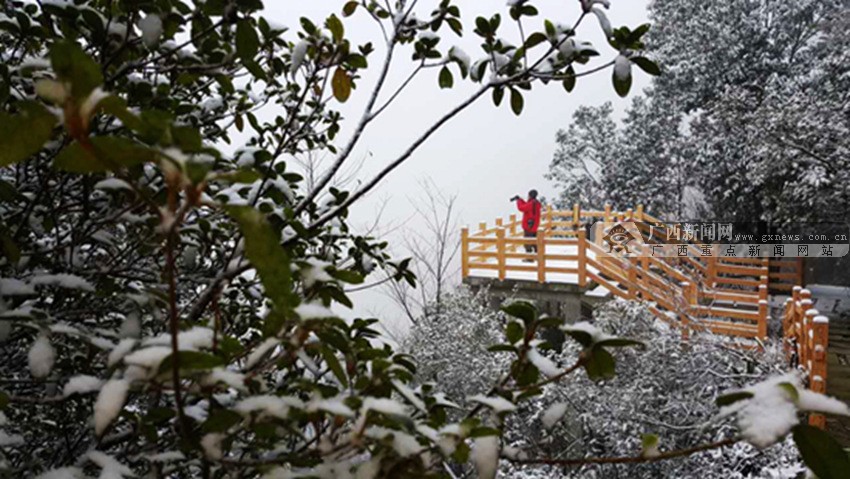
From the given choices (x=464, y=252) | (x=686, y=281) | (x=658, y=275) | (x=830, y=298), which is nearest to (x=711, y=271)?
(x=658, y=275)

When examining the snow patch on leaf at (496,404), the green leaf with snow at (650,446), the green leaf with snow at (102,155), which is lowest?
the green leaf with snow at (650,446)

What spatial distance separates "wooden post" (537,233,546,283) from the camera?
23.1ft

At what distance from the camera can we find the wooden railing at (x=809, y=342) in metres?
3.00

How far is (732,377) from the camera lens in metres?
3.64

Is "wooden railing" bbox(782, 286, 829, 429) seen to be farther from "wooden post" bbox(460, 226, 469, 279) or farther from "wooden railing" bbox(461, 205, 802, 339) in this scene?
"wooden post" bbox(460, 226, 469, 279)

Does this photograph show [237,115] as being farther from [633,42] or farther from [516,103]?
[633,42]

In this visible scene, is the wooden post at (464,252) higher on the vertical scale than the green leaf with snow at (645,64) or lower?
lower

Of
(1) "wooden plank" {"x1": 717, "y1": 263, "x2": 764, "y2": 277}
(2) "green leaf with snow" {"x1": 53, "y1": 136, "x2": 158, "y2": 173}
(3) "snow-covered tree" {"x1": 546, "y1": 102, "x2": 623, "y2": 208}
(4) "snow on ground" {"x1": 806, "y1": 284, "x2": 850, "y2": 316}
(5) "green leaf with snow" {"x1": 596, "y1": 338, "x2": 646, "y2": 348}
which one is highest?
(3) "snow-covered tree" {"x1": 546, "y1": 102, "x2": 623, "y2": 208}

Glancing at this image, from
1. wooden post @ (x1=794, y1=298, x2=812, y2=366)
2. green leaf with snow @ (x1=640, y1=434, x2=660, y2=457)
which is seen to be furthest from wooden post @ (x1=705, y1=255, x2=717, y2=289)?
green leaf with snow @ (x1=640, y1=434, x2=660, y2=457)

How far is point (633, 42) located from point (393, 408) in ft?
2.26

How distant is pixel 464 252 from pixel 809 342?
16.1ft

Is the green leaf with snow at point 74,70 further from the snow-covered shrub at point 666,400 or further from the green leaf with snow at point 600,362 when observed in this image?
the snow-covered shrub at point 666,400

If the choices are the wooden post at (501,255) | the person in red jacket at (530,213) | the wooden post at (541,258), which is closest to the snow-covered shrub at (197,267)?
the wooden post at (541,258)

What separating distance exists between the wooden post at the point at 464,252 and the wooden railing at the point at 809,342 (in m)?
4.22
